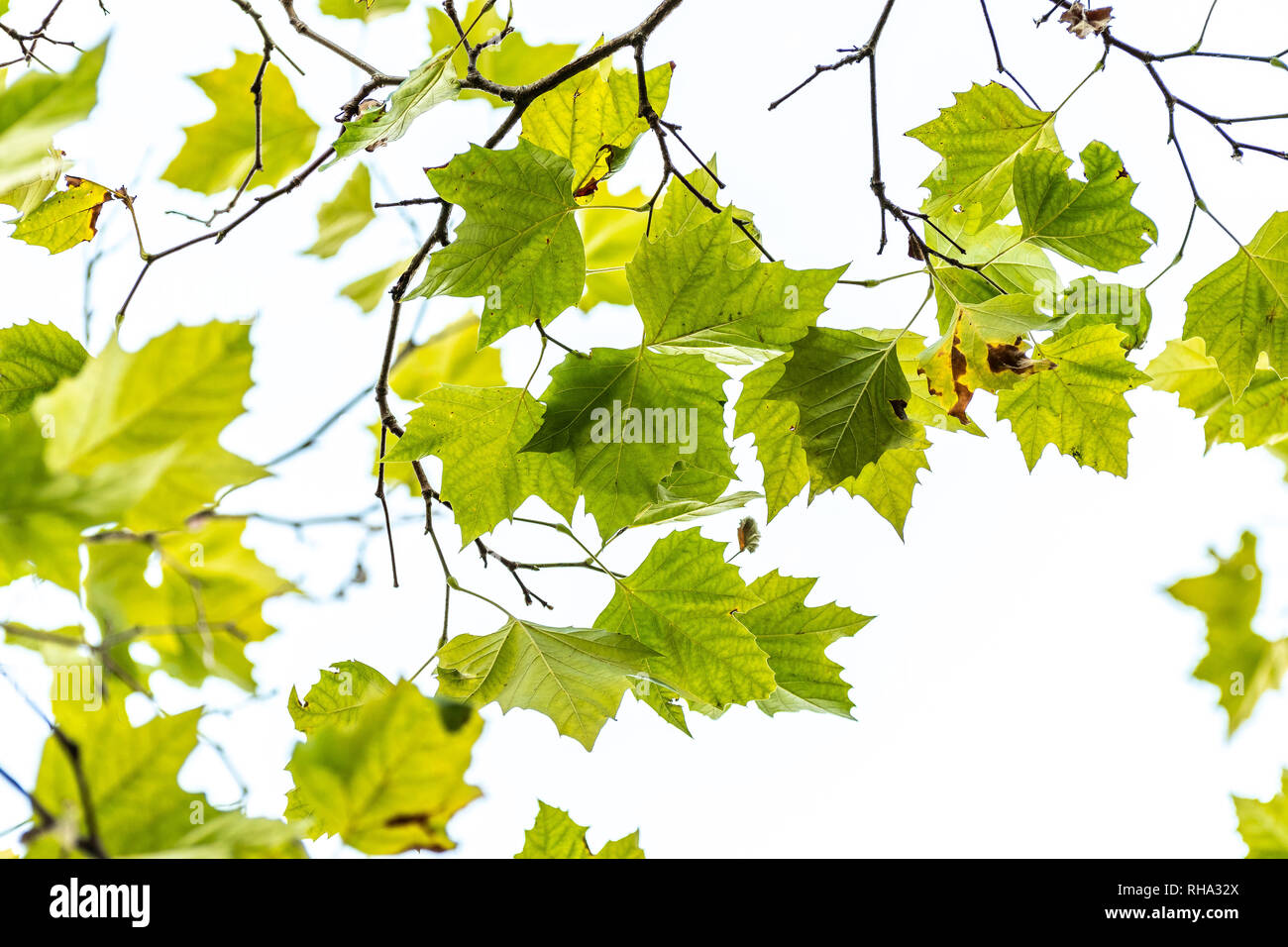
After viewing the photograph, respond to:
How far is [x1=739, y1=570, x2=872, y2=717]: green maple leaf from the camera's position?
54 cm

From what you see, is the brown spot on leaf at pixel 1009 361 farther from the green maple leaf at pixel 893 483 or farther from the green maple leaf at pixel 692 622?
the green maple leaf at pixel 692 622

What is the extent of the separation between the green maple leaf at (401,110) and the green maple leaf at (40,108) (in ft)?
0.80

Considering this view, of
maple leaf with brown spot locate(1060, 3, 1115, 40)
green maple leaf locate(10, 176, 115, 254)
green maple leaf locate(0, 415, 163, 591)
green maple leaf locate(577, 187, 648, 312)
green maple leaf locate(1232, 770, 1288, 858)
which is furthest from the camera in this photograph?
green maple leaf locate(577, 187, 648, 312)

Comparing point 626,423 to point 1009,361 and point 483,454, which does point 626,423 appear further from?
point 1009,361

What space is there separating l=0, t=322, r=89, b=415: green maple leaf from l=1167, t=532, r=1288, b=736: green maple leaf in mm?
639

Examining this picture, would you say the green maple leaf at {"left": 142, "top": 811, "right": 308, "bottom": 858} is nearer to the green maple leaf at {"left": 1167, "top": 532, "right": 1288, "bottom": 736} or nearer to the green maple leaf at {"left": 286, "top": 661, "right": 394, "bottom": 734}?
the green maple leaf at {"left": 286, "top": 661, "right": 394, "bottom": 734}

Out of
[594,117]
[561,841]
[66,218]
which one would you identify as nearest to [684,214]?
[594,117]

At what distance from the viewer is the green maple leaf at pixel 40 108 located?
19cm

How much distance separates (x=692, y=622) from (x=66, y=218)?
585 millimetres

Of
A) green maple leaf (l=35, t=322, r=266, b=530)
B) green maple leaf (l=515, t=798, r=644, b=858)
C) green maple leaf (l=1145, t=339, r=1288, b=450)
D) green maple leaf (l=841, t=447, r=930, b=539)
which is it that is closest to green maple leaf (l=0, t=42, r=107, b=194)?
green maple leaf (l=35, t=322, r=266, b=530)

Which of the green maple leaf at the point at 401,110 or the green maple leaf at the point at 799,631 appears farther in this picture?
the green maple leaf at the point at 799,631

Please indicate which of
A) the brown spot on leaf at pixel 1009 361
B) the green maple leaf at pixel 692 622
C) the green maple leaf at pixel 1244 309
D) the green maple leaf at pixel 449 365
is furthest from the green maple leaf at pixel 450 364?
the green maple leaf at pixel 1244 309
